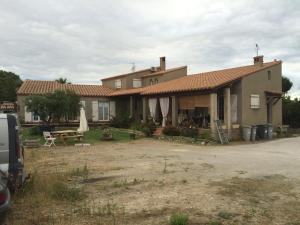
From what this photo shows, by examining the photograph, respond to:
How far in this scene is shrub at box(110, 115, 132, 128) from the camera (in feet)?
100

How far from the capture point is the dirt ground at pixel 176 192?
20.6ft

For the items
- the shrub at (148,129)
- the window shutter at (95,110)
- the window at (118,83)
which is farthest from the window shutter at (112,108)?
the shrub at (148,129)

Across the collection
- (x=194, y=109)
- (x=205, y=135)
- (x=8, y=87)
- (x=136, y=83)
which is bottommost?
(x=205, y=135)

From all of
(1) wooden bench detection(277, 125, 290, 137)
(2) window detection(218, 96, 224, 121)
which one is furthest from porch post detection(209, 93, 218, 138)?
(1) wooden bench detection(277, 125, 290, 137)

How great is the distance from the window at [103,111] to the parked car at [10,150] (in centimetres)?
2673

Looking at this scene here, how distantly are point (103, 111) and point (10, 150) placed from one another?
27.1 metres

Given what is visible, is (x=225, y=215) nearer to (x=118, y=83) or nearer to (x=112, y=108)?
(x=112, y=108)

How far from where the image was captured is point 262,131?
2486 centimetres

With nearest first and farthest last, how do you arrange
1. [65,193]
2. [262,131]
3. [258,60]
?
[65,193] < [262,131] < [258,60]

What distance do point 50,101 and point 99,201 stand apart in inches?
672

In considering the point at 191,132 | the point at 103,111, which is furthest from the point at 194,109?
the point at 103,111

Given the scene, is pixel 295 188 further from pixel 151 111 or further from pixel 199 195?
pixel 151 111

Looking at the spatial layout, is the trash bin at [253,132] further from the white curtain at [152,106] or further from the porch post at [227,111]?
the white curtain at [152,106]

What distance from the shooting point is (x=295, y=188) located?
28.4 feet
